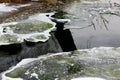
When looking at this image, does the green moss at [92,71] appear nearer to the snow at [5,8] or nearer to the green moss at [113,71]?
the green moss at [113,71]

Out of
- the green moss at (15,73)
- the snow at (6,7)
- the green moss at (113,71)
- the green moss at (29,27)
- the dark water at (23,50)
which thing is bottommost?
the dark water at (23,50)

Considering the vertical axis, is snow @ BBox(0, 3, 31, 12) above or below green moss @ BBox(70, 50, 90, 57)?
below

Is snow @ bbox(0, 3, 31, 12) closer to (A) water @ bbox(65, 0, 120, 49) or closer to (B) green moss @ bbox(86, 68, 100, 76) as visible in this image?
(A) water @ bbox(65, 0, 120, 49)

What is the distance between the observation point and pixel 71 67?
5.52 metres

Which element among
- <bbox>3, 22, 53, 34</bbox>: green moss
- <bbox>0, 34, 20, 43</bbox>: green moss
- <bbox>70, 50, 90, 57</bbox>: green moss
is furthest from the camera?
<bbox>3, 22, 53, 34</bbox>: green moss

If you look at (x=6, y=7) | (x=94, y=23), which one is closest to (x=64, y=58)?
(x=94, y=23)

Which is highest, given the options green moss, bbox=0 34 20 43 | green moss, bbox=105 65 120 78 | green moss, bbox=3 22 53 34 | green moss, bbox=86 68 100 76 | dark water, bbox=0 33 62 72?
green moss, bbox=105 65 120 78

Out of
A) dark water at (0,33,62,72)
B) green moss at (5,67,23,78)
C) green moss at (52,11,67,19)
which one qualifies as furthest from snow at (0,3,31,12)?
green moss at (5,67,23,78)

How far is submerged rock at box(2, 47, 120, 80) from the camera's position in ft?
17.1

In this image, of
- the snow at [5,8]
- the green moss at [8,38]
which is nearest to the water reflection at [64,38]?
the green moss at [8,38]

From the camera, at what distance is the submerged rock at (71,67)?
5.20 metres

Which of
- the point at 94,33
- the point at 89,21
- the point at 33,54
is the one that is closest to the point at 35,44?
the point at 33,54

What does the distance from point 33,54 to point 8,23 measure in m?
1.86

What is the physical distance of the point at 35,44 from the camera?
270 inches
